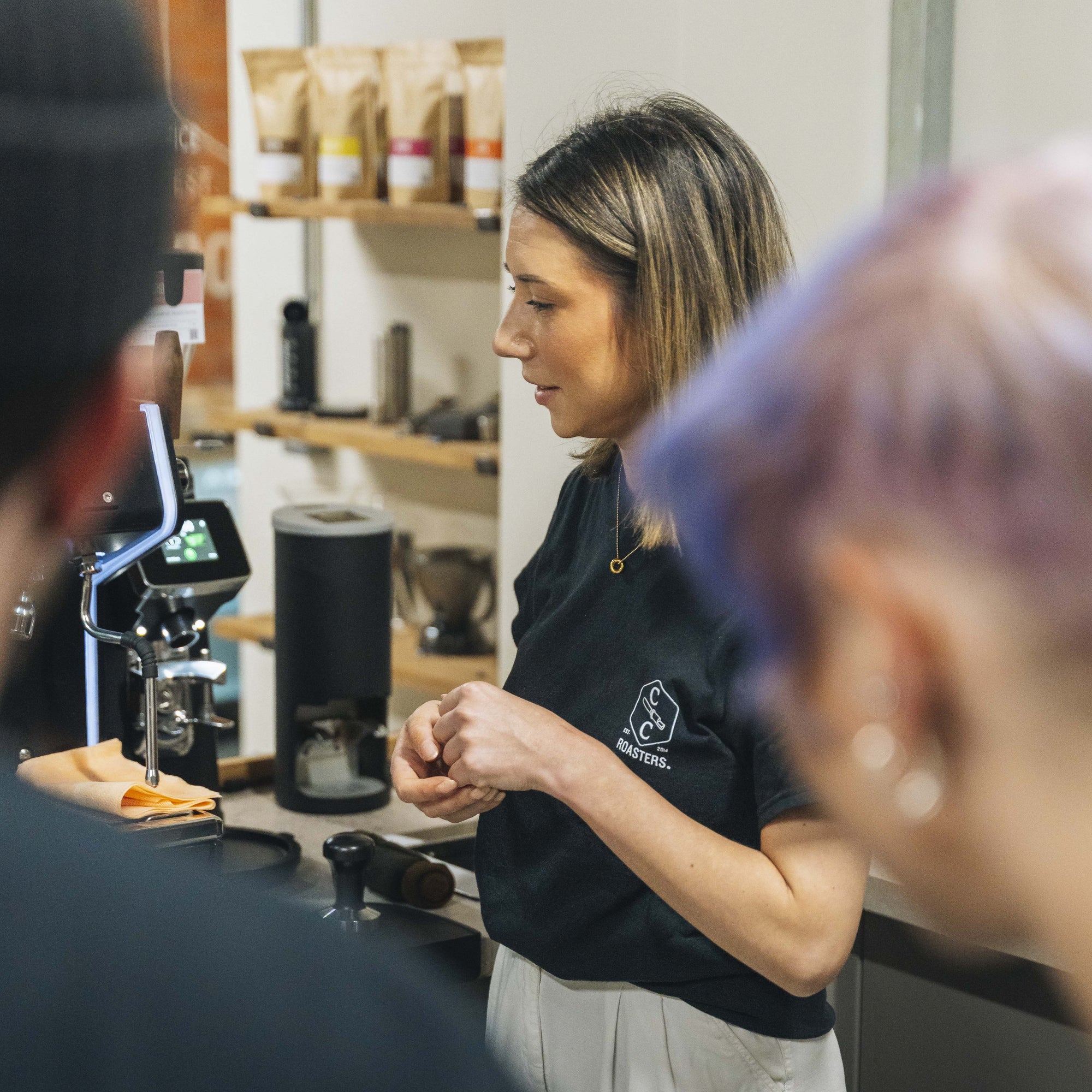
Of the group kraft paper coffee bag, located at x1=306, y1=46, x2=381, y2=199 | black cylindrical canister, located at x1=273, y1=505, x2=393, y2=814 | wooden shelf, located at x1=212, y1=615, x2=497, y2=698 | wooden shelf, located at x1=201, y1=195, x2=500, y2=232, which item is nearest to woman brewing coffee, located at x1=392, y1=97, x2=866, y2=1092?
black cylindrical canister, located at x1=273, y1=505, x2=393, y2=814

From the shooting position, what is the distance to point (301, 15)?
395cm

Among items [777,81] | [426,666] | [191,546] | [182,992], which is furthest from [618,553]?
[426,666]

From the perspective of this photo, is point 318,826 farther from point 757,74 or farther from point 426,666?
point 757,74

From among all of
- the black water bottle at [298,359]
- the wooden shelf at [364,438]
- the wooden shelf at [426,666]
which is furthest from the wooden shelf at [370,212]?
the wooden shelf at [426,666]

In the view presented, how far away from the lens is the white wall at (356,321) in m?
3.63

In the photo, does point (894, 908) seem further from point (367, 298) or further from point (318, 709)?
point (367, 298)

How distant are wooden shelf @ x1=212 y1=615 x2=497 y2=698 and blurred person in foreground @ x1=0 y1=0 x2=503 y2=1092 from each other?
278 centimetres

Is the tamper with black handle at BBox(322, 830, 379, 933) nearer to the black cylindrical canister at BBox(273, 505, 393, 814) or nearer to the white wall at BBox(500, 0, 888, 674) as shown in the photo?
the black cylindrical canister at BBox(273, 505, 393, 814)

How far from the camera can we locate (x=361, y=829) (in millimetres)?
2137

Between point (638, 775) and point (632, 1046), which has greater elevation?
point (638, 775)

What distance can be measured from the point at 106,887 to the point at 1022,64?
2271 millimetres

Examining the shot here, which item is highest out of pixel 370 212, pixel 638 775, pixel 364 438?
pixel 370 212

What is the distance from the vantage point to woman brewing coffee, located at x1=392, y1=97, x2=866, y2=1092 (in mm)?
1224

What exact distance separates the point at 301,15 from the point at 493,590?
1.69 metres
